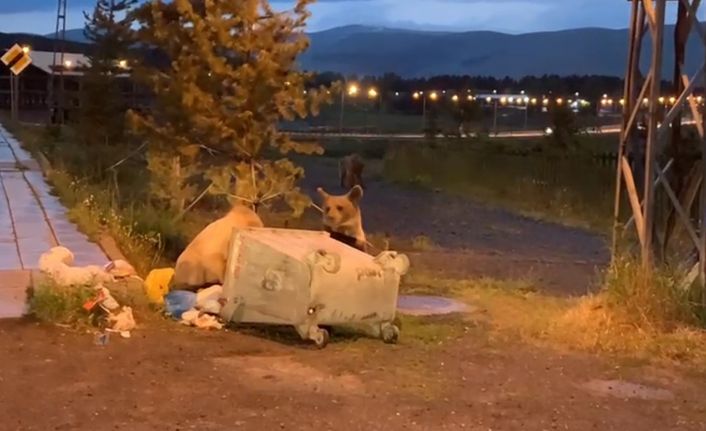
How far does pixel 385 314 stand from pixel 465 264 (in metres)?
5.35

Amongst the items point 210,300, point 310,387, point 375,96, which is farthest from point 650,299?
point 375,96

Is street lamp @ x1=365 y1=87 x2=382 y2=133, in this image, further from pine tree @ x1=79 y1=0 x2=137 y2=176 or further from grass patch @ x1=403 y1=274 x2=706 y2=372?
grass patch @ x1=403 y1=274 x2=706 y2=372

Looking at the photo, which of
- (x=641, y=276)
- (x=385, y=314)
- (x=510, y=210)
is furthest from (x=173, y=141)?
(x=510, y=210)

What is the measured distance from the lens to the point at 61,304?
7445 millimetres

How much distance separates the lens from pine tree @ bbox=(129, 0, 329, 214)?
10453mm

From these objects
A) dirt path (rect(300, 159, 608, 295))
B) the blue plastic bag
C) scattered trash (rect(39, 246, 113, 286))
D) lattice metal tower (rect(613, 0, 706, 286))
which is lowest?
dirt path (rect(300, 159, 608, 295))

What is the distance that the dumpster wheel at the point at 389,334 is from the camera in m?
7.49

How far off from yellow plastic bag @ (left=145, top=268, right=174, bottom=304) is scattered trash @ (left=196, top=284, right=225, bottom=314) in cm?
33

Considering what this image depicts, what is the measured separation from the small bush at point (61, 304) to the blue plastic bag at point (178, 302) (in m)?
0.57

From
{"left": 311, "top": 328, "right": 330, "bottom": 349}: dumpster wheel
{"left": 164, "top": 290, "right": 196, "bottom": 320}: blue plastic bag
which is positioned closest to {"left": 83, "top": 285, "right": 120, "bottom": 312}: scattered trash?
{"left": 164, "top": 290, "right": 196, "bottom": 320}: blue plastic bag

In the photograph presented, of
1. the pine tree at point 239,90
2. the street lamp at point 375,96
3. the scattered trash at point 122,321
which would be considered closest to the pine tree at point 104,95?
the pine tree at point 239,90

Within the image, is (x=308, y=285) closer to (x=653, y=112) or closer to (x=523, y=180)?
(x=653, y=112)

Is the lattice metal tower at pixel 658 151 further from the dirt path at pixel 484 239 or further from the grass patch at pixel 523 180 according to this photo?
the grass patch at pixel 523 180

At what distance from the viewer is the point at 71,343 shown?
7.01 meters
